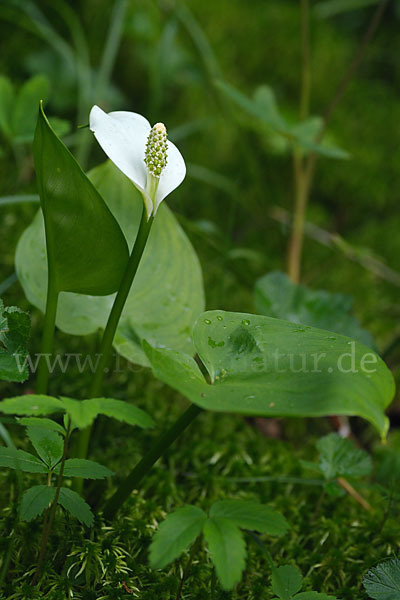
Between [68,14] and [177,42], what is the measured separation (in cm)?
39

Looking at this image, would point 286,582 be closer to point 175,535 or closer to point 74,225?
point 175,535

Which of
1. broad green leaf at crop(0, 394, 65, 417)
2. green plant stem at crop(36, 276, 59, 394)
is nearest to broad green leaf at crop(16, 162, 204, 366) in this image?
green plant stem at crop(36, 276, 59, 394)

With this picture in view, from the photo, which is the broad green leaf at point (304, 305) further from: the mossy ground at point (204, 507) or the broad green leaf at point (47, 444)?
the broad green leaf at point (47, 444)

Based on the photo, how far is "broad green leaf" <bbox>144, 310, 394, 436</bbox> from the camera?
1.58ft

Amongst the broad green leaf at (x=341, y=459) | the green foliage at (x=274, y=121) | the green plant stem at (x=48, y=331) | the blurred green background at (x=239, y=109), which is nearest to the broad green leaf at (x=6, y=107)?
the blurred green background at (x=239, y=109)

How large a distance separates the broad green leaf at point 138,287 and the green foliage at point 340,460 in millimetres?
267

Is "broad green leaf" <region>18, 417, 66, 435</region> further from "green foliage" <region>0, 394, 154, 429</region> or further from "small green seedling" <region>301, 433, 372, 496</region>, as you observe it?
"small green seedling" <region>301, 433, 372, 496</region>

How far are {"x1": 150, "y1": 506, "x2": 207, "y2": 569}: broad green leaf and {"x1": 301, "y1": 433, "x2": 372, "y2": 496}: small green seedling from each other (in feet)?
1.08

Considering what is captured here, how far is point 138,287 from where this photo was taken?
901mm

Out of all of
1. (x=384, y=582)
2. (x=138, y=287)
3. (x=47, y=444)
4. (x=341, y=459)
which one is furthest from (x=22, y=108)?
(x=384, y=582)

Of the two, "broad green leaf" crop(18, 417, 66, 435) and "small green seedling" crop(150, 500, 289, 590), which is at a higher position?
"broad green leaf" crop(18, 417, 66, 435)

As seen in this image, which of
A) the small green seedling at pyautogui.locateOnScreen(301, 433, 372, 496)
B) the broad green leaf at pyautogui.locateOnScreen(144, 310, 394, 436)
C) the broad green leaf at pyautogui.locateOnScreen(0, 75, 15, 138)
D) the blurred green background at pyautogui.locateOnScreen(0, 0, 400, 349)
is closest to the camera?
the broad green leaf at pyautogui.locateOnScreen(144, 310, 394, 436)

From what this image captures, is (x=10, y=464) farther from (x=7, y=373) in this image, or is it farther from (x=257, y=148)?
(x=257, y=148)

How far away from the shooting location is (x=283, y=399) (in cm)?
51
